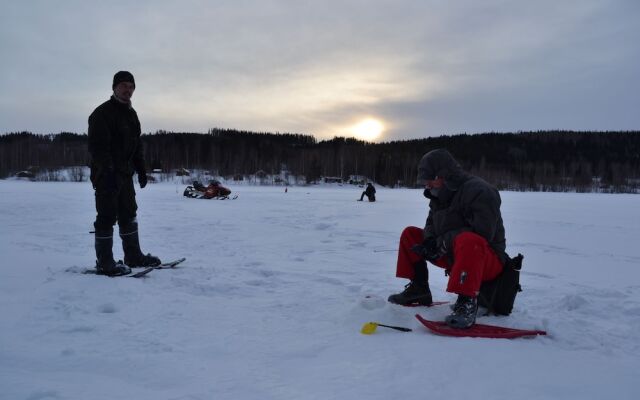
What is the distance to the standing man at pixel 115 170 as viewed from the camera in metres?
3.54

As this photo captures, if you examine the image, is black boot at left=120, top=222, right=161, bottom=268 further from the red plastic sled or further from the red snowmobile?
the red snowmobile

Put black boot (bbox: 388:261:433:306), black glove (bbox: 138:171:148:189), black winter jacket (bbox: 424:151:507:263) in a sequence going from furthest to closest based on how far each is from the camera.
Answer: black glove (bbox: 138:171:148:189) → black boot (bbox: 388:261:433:306) → black winter jacket (bbox: 424:151:507:263)

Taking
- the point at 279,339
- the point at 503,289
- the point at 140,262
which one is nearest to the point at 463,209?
the point at 503,289

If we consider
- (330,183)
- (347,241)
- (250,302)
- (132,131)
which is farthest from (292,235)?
(330,183)

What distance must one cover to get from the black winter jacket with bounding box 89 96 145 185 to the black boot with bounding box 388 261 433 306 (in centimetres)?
258

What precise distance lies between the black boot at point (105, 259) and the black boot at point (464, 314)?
2589 mm

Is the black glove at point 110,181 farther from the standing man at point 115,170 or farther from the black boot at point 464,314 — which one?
the black boot at point 464,314

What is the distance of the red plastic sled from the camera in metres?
2.27

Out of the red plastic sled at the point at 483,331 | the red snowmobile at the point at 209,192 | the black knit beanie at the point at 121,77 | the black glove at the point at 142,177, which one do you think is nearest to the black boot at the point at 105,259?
the black glove at the point at 142,177

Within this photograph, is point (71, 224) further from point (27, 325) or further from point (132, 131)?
point (27, 325)

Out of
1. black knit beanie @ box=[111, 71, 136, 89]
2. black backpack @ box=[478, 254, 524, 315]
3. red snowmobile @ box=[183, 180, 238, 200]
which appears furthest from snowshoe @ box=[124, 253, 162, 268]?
red snowmobile @ box=[183, 180, 238, 200]

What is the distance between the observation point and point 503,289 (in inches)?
105

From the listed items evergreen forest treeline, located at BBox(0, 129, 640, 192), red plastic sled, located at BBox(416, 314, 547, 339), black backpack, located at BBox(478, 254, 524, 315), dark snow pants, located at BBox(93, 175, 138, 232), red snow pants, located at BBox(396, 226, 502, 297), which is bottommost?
red plastic sled, located at BBox(416, 314, 547, 339)

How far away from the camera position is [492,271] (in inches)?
103
